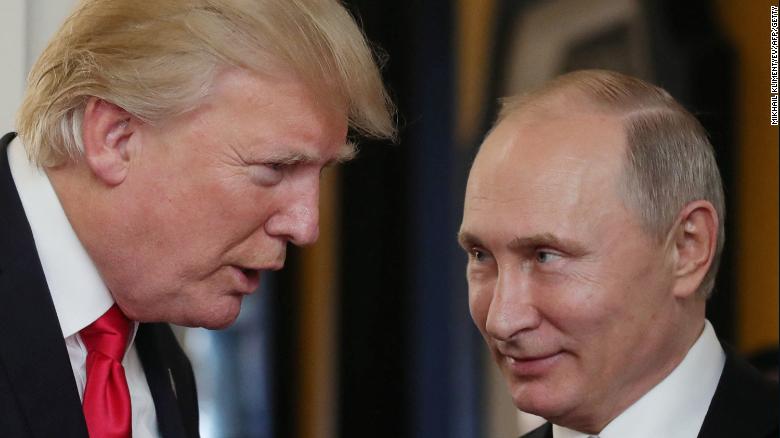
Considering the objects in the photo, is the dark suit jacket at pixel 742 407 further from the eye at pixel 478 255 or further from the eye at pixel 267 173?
the eye at pixel 267 173

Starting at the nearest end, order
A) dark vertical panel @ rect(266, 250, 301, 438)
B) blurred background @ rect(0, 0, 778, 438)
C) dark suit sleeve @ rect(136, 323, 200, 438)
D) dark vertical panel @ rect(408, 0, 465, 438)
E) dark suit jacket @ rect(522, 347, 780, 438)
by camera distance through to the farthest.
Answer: dark suit jacket @ rect(522, 347, 780, 438), dark suit sleeve @ rect(136, 323, 200, 438), blurred background @ rect(0, 0, 778, 438), dark vertical panel @ rect(408, 0, 465, 438), dark vertical panel @ rect(266, 250, 301, 438)

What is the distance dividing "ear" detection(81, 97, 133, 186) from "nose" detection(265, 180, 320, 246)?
10.3 inches

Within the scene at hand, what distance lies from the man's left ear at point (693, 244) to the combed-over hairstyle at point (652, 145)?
0.02 m

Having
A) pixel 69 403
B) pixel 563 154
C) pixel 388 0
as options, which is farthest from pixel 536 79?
pixel 69 403

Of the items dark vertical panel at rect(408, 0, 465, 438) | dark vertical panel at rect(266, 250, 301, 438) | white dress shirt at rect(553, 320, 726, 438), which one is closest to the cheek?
white dress shirt at rect(553, 320, 726, 438)

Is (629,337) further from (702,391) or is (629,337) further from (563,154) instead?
(563,154)

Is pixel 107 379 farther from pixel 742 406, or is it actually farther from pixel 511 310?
pixel 742 406

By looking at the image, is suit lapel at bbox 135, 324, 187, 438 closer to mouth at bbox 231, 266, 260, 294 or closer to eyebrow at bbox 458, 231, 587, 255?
mouth at bbox 231, 266, 260, 294

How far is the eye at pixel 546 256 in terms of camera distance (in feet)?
6.17

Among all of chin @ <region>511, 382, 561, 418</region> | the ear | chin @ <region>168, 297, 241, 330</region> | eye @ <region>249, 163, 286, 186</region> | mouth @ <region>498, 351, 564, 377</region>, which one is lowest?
chin @ <region>511, 382, 561, 418</region>

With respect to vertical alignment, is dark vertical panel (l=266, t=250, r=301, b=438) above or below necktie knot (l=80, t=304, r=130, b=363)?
below

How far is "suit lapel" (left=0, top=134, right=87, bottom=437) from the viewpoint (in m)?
1.63

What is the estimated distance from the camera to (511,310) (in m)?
1.88

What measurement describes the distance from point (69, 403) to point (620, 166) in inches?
39.9
